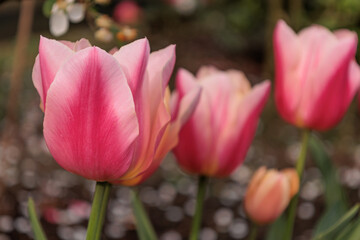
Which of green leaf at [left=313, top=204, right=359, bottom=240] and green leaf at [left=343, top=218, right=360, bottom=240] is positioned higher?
green leaf at [left=313, top=204, right=359, bottom=240]

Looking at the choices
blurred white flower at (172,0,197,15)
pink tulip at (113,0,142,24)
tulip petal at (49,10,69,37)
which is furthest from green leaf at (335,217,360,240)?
blurred white flower at (172,0,197,15)

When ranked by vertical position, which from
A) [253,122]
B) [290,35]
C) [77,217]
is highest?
[290,35]

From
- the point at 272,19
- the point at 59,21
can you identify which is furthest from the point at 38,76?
the point at 272,19

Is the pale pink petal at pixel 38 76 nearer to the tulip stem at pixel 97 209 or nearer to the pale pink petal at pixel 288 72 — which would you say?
the tulip stem at pixel 97 209

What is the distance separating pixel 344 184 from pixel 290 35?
2257 mm

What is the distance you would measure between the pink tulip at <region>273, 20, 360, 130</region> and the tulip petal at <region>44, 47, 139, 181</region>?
0.45 meters

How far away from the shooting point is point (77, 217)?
237 cm

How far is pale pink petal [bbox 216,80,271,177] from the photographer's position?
99 cm

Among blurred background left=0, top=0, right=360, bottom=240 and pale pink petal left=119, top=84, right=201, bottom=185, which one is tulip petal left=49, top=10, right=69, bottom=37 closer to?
blurred background left=0, top=0, right=360, bottom=240

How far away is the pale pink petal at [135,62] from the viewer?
2.23 ft

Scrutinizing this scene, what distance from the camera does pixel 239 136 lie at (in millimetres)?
1009

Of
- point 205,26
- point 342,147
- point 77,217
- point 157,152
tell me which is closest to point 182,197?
point 77,217

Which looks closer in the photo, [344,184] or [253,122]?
[253,122]

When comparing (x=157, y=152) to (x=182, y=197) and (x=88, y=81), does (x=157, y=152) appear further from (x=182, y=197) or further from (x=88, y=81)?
(x=182, y=197)
